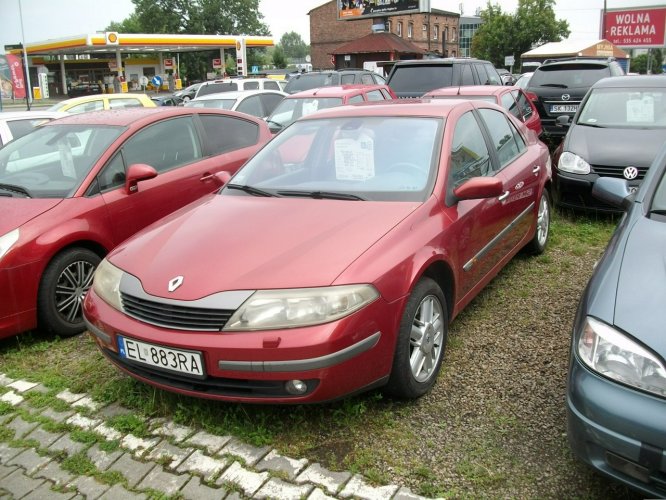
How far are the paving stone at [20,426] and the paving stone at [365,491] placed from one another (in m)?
1.79

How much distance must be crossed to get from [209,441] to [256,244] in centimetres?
101

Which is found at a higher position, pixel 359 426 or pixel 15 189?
pixel 15 189

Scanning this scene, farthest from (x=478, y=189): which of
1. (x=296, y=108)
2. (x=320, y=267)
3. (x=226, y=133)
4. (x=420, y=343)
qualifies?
(x=296, y=108)

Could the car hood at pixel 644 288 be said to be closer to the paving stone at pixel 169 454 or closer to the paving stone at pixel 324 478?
the paving stone at pixel 324 478

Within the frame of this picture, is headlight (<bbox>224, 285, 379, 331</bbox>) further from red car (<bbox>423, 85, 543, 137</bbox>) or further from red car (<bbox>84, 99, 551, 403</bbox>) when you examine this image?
red car (<bbox>423, 85, 543, 137</bbox>)

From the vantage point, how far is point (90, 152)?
15.9 feet

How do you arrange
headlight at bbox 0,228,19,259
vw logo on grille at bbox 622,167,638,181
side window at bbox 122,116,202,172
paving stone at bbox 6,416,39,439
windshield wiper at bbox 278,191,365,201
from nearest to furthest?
paving stone at bbox 6,416,39,439 < windshield wiper at bbox 278,191,365,201 < headlight at bbox 0,228,19,259 < side window at bbox 122,116,202,172 < vw logo on grille at bbox 622,167,638,181

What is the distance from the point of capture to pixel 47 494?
8.80 feet

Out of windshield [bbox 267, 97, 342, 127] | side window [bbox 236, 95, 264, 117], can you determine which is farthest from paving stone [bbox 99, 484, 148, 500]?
side window [bbox 236, 95, 264, 117]

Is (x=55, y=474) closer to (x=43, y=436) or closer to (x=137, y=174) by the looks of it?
(x=43, y=436)

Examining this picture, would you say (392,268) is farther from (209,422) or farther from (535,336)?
(535,336)

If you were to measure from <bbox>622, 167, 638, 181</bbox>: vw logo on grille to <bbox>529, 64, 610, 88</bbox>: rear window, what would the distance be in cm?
651

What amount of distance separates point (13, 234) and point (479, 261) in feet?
10.2

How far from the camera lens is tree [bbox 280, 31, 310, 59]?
169 meters
